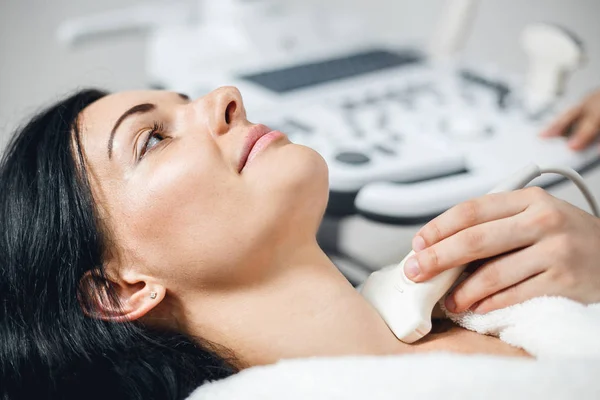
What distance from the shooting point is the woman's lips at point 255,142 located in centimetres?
79

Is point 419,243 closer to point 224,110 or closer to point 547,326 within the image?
point 547,326

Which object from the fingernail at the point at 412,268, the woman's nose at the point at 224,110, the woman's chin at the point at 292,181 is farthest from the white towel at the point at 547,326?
the woman's nose at the point at 224,110

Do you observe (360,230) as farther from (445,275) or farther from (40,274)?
(40,274)

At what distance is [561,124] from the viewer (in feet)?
4.07

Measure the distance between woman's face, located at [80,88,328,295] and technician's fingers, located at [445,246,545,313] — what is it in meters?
0.21

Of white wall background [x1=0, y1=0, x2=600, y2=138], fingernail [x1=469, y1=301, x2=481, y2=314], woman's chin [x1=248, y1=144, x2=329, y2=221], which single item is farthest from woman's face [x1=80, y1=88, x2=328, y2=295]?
white wall background [x1=0, y1=0, x2=600, y2=138]

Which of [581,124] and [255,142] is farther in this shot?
[581,124]

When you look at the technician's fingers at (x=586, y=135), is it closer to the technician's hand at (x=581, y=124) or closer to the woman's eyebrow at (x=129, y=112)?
the technician's hand at (x=581, y=124)

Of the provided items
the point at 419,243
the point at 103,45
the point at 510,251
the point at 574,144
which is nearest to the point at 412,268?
the point at 419,243

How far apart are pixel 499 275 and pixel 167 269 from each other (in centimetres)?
41

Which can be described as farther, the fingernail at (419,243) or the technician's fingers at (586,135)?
the technician's fingers at (586,135)

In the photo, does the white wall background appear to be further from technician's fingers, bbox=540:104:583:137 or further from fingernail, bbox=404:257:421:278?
fingernail, bbox=404:257:421:278

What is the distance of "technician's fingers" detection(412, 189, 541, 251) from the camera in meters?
0.77

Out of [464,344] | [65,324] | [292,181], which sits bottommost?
[464,344]
